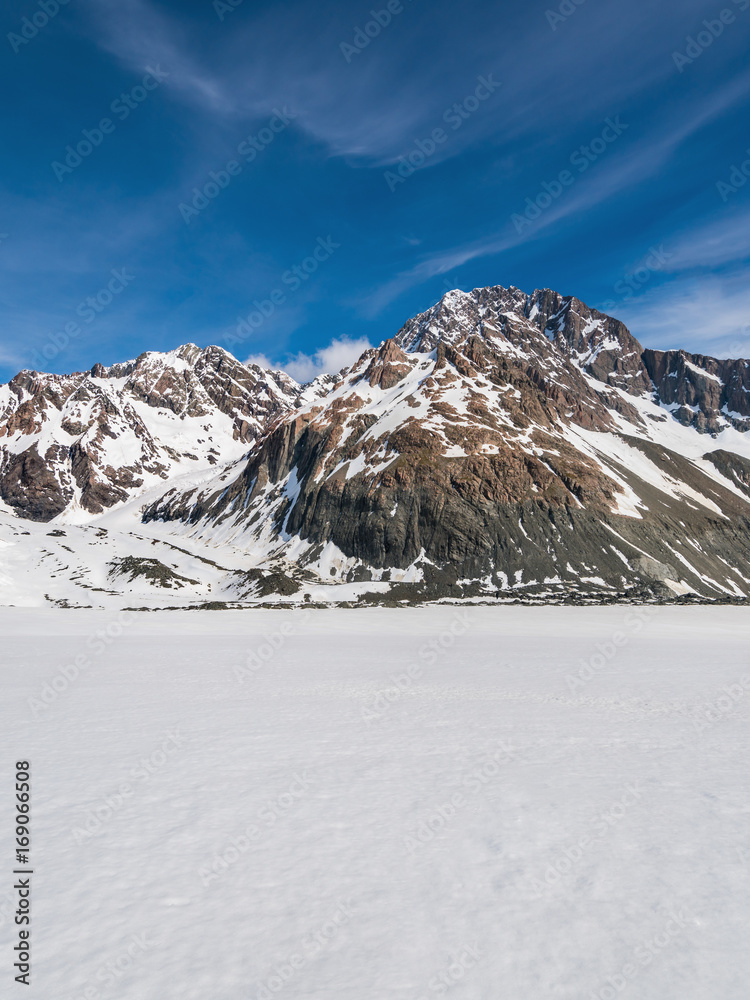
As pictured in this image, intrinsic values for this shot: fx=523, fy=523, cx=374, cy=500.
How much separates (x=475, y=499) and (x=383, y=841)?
88.5 meters

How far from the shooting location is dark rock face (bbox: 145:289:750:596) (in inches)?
3369

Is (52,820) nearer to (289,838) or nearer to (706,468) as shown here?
(289,838)

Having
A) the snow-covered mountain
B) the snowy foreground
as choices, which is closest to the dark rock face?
the snow-covered mountain

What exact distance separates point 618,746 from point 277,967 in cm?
896

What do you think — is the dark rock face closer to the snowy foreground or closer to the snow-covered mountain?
the snow-covered mountain

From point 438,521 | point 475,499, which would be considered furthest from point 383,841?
point 475,499

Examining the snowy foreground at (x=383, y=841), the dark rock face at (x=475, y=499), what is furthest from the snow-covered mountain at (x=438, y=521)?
the snowy foreground at (x=383, y=841)

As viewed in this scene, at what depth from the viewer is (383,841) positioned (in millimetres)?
7480

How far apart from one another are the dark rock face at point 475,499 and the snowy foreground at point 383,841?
64896mm

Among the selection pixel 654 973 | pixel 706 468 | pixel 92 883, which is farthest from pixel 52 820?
pixel 706 468

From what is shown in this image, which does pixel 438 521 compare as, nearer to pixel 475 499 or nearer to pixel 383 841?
pixel 475 499

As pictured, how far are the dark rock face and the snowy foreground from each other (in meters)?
64.9

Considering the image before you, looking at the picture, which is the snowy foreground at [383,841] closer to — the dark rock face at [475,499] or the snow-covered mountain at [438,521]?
the snow-covered mountain at [438,521]

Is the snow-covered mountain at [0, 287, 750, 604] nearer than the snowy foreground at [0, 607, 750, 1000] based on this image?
No
